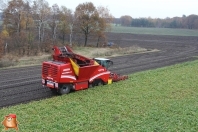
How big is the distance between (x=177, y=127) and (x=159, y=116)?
4.98 ft

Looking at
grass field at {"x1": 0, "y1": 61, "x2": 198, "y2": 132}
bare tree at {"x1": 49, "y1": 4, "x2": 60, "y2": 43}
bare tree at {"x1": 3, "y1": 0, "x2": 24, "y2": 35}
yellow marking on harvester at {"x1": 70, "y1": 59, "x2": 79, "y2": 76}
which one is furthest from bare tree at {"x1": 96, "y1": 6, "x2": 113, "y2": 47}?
yellow marking on harvester at {"x1": 70, "y1": 59, "x2": 79, "y2": 76}

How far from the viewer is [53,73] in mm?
17203

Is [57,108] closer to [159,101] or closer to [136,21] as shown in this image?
[159,101]

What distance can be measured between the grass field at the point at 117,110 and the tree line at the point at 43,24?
2435 centimetres

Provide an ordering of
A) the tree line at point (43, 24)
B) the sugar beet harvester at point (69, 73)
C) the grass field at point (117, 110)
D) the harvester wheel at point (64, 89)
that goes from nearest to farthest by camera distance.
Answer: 1. the grass field at point (117, 110)
2. the sugar beet harvester at point (69, 73)
3. the harvester wheel at point (64, 89)
4. the tree line at point (43, 24)

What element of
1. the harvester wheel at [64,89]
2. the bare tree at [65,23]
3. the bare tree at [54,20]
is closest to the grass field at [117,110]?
the harvester wheel at [64,89]

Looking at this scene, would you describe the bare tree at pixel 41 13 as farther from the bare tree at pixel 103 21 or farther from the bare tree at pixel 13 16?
the bare tree at pixel 103 21

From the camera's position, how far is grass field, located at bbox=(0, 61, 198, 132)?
12.0m

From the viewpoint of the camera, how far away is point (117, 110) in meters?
14.4

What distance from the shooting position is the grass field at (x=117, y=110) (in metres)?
12.0

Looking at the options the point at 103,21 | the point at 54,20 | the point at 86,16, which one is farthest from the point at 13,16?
the point at 103,21

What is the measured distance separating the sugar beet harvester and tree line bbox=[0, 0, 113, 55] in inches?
859

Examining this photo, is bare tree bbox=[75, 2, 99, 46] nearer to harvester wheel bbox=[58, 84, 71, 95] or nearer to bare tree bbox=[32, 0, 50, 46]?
bare tree bbox=[32, 0, 50, 46]

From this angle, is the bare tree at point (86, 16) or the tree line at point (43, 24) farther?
the bare tree at point (86, 16)
